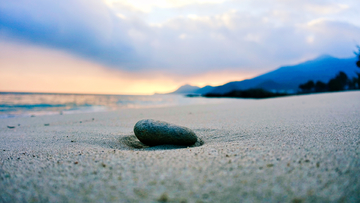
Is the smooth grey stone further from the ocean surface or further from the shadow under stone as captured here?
the ocean surface

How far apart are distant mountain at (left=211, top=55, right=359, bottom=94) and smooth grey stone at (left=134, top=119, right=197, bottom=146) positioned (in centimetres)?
11173

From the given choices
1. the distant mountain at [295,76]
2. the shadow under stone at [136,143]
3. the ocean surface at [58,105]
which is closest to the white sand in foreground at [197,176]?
the shadow under stone at [136,143]

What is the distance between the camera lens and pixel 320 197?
5.08 ft

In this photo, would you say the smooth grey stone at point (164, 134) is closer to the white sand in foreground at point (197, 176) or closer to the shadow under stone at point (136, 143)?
the shadow under stone at point (136, 143)

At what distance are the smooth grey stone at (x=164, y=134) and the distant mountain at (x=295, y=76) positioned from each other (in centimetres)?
11173

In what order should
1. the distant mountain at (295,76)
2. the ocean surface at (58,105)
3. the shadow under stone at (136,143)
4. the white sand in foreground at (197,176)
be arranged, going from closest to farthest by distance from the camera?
the white sand in foreground at (197,176) < the shadow under stone at (136,143) < the ocean surface at (58,105) < the distant mountain at (295,76)

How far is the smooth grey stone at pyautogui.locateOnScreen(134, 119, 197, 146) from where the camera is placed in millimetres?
3805

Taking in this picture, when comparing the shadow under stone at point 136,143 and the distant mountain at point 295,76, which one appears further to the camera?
the distant mountain at point 295,76

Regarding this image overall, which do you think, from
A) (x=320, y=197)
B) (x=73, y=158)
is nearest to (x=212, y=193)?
(x=320, y=197)

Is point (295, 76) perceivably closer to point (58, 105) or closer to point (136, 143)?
point (58, 105)

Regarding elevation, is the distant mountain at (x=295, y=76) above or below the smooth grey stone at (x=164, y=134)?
above

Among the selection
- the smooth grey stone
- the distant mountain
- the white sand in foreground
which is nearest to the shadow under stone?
the smooth grey stone

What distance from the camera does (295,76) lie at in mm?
131500

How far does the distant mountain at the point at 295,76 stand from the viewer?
112 meters
